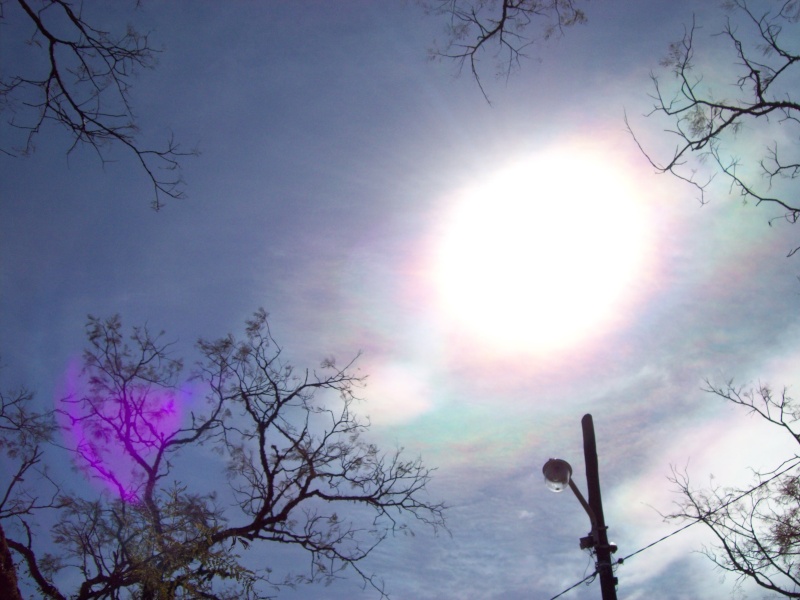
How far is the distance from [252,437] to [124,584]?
4605mm

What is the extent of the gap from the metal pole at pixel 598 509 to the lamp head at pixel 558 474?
73cm

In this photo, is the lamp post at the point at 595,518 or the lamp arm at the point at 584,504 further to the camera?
the lamp arm at the point at 584,504

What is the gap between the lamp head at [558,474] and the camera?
792 centimetres

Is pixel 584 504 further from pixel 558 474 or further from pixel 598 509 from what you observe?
pixel 558 474

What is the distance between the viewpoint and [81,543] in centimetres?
1153

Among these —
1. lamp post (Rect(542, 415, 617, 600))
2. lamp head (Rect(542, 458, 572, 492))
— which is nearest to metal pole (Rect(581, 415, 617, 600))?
lamp post (Rect(542, 415, 617, 600))

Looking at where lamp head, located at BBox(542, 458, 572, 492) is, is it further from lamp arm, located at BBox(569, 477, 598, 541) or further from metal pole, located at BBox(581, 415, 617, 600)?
metal pole, located at BBox(581, 415, 617, 600)

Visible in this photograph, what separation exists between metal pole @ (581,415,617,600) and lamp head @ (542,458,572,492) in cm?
73

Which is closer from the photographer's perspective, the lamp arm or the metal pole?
the metal pole

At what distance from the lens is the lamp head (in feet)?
26.0

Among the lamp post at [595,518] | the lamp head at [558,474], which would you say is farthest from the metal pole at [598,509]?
the lamp head at [558,474]

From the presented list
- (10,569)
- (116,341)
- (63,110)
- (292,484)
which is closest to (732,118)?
(63,110)

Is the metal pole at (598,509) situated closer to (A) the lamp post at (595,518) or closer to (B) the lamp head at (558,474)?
(A) the lamp post at (595,518)

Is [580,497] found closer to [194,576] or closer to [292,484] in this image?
[194,576]
